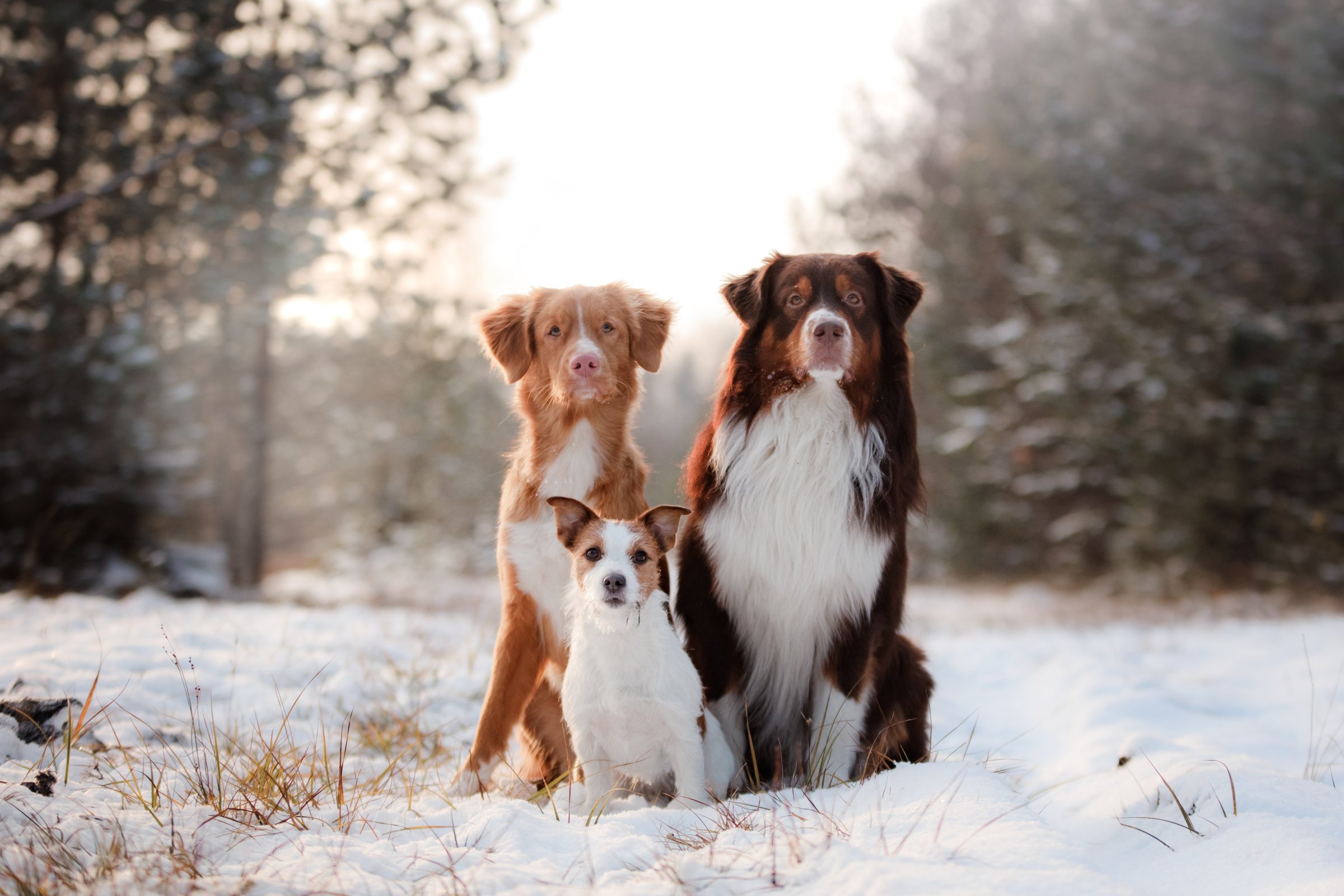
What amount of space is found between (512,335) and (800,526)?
5.14 ft

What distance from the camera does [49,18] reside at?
8648mm

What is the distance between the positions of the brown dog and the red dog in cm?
38

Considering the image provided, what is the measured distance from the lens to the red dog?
3.62 metres

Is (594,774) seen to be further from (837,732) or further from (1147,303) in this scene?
(1147,303)

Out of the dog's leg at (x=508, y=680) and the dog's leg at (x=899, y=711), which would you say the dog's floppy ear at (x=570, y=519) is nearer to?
the dog's leg at (x=508, y=680)

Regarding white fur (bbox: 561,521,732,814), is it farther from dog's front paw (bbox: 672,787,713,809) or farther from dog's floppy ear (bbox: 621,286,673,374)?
dog's floppy ear (bbox: 621,286,673,374)

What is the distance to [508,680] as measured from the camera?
12.1 ft

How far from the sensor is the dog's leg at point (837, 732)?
11.8 ft

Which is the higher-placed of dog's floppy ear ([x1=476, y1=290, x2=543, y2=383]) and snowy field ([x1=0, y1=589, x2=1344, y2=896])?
dog's floppy ear ([x1=476, y1=290, x2=543, y2=383])


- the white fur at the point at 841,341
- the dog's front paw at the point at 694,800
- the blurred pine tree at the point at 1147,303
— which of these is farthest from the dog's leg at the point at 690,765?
the blurred pine tree at the point at 1147,303

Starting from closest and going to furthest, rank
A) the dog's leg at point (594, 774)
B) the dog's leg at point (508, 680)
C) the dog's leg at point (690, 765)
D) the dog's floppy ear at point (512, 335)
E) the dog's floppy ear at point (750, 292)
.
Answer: the dog's leg at point (690, 765), the dog's leg at point (594, 774), the dog's leg at point (508, 680), the dog's floppy ear at point (750, 292), the dog's floppy ear at point (512, 335)

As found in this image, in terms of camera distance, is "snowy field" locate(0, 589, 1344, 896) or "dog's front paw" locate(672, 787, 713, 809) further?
"dog's front paw" locate(672, 787, 713, 809)

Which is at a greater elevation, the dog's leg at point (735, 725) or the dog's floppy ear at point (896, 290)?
the dog's floppy ear at point (896, 290)

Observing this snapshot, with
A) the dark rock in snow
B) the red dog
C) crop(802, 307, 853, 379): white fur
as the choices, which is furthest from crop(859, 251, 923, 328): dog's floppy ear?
the dark rock in snow
